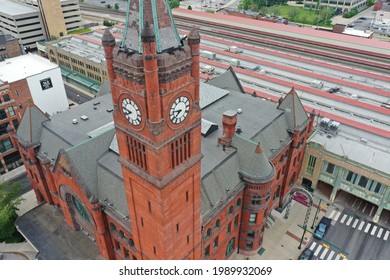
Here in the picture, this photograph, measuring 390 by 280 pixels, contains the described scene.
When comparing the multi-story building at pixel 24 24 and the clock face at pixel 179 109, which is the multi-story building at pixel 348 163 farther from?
the multi-story building at pixel 24 24

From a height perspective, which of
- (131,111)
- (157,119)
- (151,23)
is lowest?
(131,111)

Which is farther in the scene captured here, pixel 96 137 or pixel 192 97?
pixel 96 137

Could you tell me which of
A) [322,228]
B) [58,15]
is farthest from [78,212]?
[58,15]

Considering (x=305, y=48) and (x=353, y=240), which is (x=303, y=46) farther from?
(x=353, y=240)

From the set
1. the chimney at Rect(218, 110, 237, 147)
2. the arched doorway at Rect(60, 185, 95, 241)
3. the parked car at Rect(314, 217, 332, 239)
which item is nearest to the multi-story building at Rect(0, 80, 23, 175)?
the arched doorway at Rect(60, 185, 95, 241)

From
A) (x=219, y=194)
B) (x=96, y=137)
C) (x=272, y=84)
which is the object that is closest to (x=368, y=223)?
(x=219, y=194)

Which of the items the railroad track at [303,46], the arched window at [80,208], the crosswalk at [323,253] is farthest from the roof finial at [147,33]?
the railroad track at [303,46]

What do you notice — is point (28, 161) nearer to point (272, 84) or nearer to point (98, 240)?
point (98, 240)
